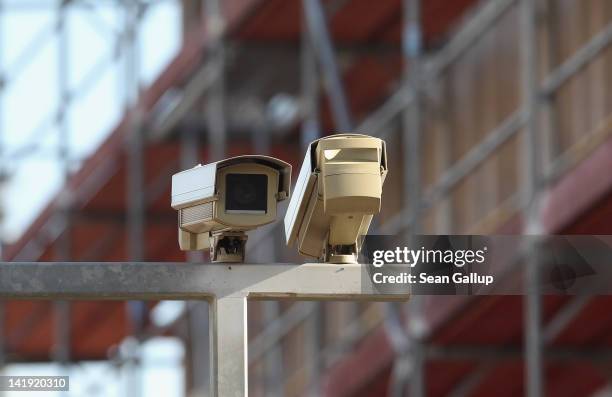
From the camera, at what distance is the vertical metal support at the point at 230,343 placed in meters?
5.71

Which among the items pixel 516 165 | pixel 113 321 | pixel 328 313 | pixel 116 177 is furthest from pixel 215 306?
pixel 113 321

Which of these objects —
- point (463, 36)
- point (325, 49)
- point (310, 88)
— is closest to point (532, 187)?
point (325, 49)

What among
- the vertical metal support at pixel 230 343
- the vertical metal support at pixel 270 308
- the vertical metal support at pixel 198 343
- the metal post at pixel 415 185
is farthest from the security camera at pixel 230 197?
the vertical metal support at pixel 198 343

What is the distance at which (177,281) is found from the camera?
18.9ft

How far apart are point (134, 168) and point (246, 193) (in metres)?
14.1

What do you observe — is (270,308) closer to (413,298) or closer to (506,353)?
(506,353)

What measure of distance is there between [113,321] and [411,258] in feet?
58.8

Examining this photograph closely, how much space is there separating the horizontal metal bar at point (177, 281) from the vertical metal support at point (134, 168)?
45.4ft

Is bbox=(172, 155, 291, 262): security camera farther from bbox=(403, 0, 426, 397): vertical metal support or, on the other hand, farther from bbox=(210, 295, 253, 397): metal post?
bbox=(403, 0, 426, 397): vertical metal support

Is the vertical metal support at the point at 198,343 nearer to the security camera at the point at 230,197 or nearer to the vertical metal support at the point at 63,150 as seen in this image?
the vertical metal support at the point at 63,150

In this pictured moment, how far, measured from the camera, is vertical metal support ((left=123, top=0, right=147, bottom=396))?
19.7 meters

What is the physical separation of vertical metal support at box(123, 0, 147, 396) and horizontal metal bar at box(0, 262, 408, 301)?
13.8 metres

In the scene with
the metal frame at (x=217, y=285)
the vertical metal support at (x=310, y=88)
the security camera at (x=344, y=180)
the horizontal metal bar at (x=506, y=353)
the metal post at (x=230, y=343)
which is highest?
the vertical metal support at (x=310, y=88)

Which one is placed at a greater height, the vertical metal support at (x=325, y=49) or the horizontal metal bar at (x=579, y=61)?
the vertical metal support at (x=325, y=49)
